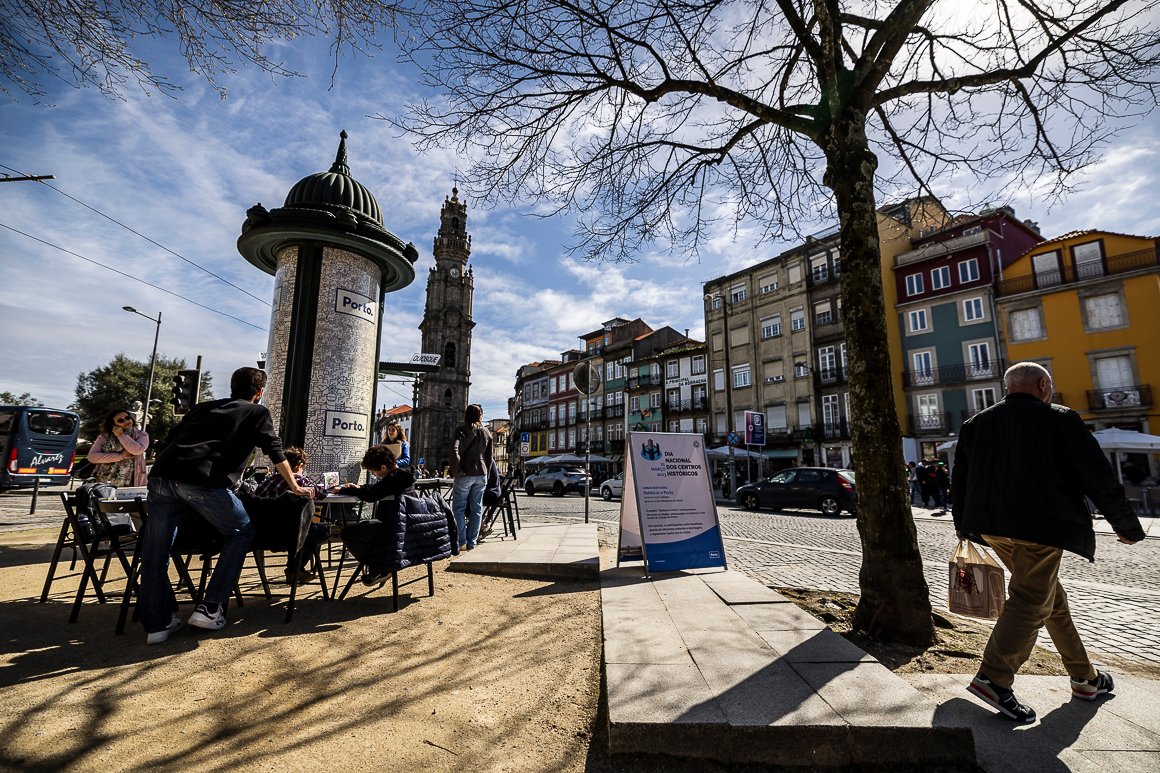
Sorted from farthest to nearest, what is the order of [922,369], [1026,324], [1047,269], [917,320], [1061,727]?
[917,320] < [922,369] < [1026,324] < [1047,269] < [1061,727]

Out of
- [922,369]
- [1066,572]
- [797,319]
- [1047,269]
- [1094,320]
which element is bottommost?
[1066,572]

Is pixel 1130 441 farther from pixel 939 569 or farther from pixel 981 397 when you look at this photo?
pixel 939 569

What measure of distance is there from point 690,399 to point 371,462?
3707cm

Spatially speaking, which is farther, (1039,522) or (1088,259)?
(1088,259)

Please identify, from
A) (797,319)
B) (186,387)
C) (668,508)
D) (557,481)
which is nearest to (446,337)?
(557,481)

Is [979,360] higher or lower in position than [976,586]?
higher

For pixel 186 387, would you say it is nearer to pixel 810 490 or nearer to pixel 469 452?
pixel 469 452

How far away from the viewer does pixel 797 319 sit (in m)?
33.9

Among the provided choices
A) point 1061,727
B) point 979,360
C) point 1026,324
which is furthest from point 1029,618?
point 1026,324

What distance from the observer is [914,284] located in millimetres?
30031

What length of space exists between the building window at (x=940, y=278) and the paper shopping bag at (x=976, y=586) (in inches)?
1252

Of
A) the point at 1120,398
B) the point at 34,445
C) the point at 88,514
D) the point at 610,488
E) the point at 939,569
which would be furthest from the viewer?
the point at 1120,398

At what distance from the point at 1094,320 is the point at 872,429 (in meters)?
29.8

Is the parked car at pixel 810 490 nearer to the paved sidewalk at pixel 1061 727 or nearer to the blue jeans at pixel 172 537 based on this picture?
the paved sidewalk at pixel 1061 727
